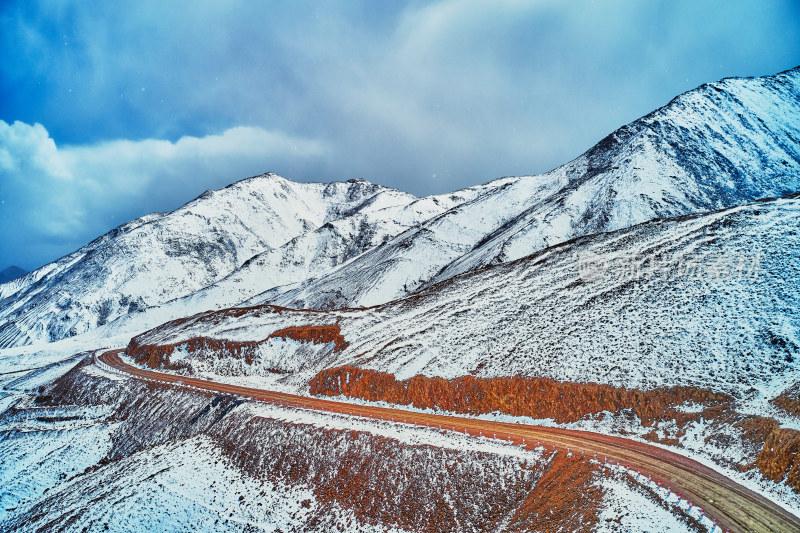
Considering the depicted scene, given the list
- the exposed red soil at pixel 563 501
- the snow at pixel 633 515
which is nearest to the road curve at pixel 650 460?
the snow at pixel 633 515

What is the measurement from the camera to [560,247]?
52.8 metres

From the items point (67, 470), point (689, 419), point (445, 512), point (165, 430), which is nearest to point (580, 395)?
point (689, 419)

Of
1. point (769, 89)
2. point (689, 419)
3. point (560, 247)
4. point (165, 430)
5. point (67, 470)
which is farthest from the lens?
point (769, 89)

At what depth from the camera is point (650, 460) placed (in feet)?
66.0

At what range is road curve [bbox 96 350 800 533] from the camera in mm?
15117

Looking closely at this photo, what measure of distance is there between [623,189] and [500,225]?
32196 mm

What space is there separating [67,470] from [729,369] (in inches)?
2134

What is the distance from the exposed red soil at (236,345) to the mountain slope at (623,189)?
128 ft

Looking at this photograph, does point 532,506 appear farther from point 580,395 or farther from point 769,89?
point 769,89

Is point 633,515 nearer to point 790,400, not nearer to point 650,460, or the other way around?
point 650,460

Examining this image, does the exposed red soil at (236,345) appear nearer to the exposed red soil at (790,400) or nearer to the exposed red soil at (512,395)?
the exposed red soil at (512,395)

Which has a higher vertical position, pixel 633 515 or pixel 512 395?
pixel 512 395

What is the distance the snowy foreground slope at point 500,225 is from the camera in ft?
272

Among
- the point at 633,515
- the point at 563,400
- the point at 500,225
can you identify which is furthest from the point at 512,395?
the point at 500,225
